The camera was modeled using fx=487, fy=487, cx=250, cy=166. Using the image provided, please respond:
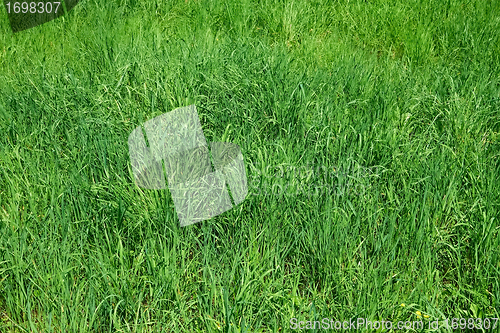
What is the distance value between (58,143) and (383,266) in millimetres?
1800

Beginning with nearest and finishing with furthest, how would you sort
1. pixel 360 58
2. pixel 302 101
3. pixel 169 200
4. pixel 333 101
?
pixel 169 200, pixel 302 101, pixel 333 101, pixel 360 58

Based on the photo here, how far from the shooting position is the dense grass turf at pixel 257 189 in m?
1.92

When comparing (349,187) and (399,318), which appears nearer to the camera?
(399,318)

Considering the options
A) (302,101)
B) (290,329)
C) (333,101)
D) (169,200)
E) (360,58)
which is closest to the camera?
(290,329)

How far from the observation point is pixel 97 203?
225 centimetres

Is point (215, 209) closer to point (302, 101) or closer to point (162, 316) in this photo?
point (162, 316)

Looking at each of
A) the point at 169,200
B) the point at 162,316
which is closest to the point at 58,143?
the point at 169,200

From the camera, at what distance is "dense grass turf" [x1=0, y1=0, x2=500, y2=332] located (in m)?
1.92

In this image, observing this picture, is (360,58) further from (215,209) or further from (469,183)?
(215,209)

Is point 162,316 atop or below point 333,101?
below

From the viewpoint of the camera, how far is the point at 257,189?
7.47ft

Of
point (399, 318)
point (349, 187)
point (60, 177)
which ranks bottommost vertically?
point (399, 318)

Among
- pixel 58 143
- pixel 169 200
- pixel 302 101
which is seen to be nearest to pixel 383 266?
pixel 169 200

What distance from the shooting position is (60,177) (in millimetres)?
2420
